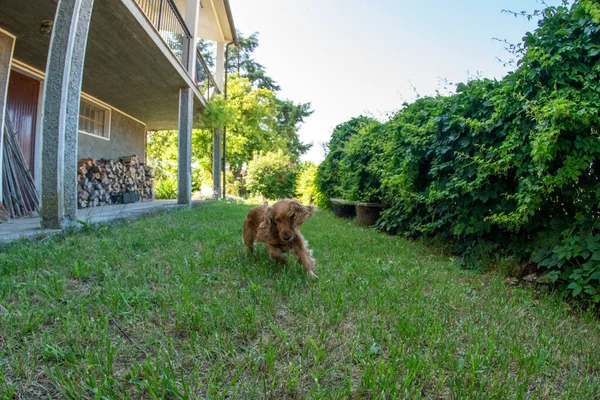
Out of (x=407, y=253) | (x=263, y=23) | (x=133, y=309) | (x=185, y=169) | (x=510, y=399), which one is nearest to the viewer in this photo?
(x=510, y=399)

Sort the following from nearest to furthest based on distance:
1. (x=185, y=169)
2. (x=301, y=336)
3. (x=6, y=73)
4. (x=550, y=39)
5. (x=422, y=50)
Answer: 1. (x=301, y=336)
2. (x=550, y=39)
3. (x=6, y=73)
4. (x=185, y=169)
5. (x=422, y=50)

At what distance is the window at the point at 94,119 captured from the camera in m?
7.84

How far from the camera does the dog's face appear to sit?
248cm

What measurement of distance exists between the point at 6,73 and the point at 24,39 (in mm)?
612

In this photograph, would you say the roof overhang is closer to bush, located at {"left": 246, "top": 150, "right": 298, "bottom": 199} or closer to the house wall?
the house wall

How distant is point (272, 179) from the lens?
55.4 feet

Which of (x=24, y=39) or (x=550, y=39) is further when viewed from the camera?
(x=24, y=39)

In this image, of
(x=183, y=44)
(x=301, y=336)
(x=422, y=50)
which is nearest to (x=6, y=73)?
(x=183, y=44)

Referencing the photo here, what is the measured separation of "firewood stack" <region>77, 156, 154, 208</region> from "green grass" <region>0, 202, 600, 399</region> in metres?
5.32

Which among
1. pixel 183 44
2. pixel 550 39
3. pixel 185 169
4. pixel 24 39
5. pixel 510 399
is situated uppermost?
pixel 183 44

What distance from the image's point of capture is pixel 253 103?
20.1 metres

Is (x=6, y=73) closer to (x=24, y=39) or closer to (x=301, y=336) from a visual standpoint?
(x=24, y=39)

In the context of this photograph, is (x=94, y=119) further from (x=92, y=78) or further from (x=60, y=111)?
(x=60, y=111)

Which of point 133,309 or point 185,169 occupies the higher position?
point 185,169
